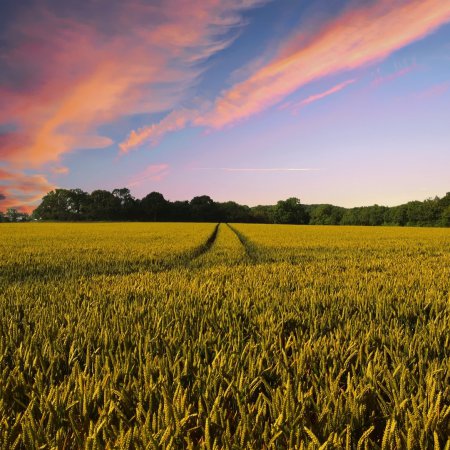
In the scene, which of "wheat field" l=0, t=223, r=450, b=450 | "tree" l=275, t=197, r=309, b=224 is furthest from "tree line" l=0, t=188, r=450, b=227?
"wheat field" l=0, t=223, r=450, b=450

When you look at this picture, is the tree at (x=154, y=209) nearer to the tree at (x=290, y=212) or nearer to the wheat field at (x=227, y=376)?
the tree at (x=290, y=212)

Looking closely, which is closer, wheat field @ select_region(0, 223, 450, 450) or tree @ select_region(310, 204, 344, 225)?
wheat field @ select_region(0, 223, 450, 450)

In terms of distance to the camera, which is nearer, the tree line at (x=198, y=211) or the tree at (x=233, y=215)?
the tree line at (x=198, y=211)

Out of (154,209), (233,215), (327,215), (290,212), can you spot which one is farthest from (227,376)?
(327,215)

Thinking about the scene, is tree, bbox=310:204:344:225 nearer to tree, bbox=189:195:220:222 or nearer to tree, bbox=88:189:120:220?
tree, bbox=189:195:220:222

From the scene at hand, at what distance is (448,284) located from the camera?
628cm

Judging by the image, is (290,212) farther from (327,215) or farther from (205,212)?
(205,212)

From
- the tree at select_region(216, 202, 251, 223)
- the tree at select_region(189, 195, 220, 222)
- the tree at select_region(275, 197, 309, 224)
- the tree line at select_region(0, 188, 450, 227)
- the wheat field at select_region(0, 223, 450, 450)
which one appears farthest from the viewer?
the tree at select_region(275, 197, 309, 224)

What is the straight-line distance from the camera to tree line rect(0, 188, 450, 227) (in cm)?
11312

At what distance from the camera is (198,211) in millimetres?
120125

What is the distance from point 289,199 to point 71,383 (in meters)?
144

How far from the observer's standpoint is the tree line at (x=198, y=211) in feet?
371

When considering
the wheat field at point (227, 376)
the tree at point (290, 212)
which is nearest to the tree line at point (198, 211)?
the tree at point (290, 212)

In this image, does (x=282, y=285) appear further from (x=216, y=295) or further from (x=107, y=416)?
(x=107, y=416)
